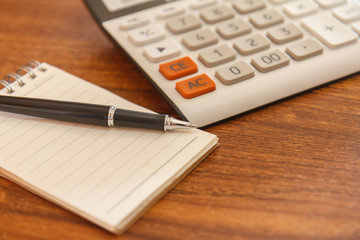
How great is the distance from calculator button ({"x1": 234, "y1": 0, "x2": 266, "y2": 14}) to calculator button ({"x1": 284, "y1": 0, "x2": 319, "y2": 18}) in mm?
33

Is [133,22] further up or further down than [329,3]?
further up

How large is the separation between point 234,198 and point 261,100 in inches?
5.0

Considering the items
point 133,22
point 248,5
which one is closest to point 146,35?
point 133,22

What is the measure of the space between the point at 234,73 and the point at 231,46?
56 millimetres

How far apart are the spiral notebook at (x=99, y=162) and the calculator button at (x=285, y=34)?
0.16 m

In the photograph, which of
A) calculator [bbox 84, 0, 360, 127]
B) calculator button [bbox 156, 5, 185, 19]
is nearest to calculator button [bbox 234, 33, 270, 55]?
calculator [bbox 84, 0, 360, 127]

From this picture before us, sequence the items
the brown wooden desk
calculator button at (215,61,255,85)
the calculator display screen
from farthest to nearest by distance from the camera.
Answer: the calculator display screen
calculator button at (215,61,255,85)
the brown wooden desk

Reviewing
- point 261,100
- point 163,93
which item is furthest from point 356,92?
point 163,93

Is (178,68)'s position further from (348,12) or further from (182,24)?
(348,12)

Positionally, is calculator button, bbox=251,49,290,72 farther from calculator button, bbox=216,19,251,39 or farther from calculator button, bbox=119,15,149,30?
calculator button, bbox=119,15,149,30

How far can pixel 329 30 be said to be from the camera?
1.50 ft

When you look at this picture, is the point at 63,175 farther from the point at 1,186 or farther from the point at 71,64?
the point at 71,64

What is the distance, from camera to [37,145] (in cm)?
37

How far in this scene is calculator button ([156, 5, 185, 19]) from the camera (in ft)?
1.62
